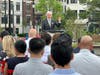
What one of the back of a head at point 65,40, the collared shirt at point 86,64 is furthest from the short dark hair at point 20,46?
the collared shirt at point 86,64

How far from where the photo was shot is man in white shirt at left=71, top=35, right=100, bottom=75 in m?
7.61

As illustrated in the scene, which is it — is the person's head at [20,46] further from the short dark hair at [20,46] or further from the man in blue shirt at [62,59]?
the man in blue shirt at [62,59]

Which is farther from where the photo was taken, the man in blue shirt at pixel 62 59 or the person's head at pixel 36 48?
the person's head at pixel 36 48

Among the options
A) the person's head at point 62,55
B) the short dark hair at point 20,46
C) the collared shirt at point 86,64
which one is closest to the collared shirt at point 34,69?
the collared shirt at point 86,64

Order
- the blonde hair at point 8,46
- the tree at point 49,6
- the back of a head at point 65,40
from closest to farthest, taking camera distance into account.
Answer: the back of a head at point 65,40
the blonde hair at point 8,46
the tree at point 49,6

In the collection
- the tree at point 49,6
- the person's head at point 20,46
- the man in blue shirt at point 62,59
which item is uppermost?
the man in blue shirt at point 62,59

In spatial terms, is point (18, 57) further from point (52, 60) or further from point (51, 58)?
point (51, 58)

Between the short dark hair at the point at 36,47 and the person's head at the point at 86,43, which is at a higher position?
the short dark hair at the point at 36,47

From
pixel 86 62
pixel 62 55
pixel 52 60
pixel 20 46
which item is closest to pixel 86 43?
pixel 86 62

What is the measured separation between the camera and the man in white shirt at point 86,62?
7.61 meters

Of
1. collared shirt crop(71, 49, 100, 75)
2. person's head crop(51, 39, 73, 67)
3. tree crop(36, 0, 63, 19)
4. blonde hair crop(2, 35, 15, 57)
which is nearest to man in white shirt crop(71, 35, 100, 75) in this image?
collared shirt crop(71, 49, 100, 75)

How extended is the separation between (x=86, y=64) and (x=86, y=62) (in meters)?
0.03

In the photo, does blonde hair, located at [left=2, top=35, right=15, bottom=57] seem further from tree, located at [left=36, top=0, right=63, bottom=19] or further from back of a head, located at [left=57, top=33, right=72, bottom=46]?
tree, located at [left=36, top=0, right=63, bottom=19]

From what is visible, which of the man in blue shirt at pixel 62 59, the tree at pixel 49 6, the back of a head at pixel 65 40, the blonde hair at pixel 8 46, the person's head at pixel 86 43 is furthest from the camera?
the tree at pixel 49 6
